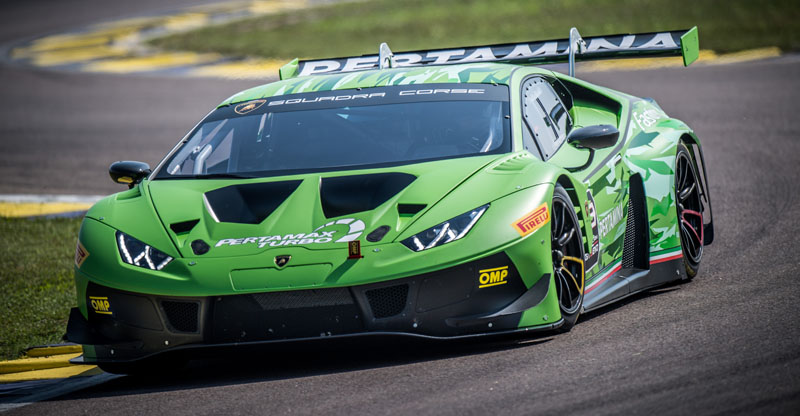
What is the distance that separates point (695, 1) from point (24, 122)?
13.2 meters

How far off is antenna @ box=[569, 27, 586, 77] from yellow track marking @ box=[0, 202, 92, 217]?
4.97 m

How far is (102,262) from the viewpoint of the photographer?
18.7 feet

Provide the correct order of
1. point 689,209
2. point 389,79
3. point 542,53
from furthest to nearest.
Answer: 1. point 542,53
2. point 689,209
3. point 389,79

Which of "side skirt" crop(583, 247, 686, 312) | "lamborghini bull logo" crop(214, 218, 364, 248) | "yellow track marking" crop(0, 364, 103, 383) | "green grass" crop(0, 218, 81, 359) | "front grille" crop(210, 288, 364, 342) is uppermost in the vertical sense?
"lamborghini bull logo" crop(214, 218, 364, 248)

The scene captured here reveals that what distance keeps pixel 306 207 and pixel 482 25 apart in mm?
18659

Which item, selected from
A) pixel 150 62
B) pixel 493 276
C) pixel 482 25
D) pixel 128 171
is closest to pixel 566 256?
pixel 493 276

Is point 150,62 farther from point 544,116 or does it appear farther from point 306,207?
point 306,207

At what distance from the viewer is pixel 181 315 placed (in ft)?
18.0

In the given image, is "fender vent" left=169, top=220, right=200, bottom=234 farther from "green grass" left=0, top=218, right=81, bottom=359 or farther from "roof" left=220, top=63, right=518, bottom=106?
"green grass" left=0, top=218, right=81, bottom=359

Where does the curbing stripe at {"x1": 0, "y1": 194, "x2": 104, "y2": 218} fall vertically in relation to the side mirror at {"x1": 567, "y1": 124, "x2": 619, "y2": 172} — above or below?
below

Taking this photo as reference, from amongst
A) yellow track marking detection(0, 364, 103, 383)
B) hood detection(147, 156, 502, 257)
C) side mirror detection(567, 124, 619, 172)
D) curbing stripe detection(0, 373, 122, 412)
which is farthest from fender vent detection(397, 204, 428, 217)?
yellow track marking detection(0, 364, 103, 383)

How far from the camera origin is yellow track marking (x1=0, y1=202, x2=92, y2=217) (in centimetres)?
1113

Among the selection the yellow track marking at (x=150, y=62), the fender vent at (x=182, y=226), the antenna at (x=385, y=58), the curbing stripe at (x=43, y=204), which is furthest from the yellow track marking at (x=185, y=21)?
the fender vent at (x=182, y=226)

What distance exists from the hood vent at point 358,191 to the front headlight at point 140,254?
76 centimetres
